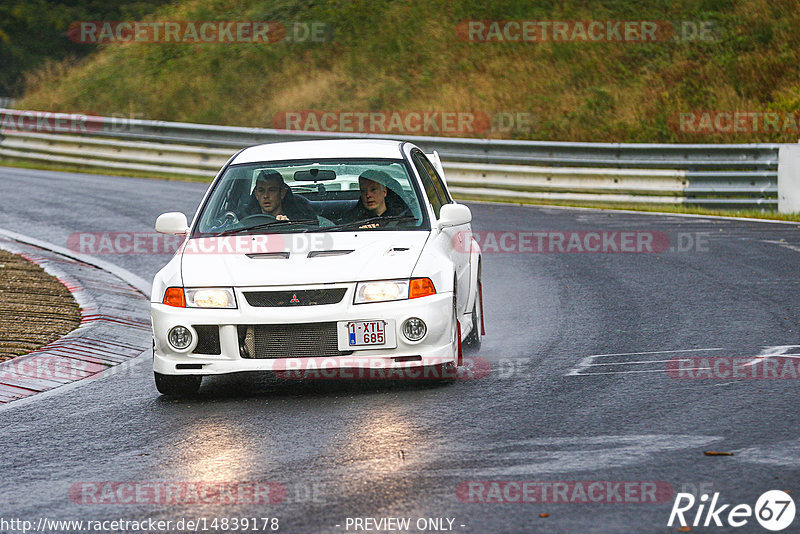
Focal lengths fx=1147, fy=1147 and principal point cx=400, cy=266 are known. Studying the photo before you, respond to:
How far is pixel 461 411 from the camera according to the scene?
6.73 metres

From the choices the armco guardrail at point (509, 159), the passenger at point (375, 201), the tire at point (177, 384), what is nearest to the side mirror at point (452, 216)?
the passenger at point (375, 201)

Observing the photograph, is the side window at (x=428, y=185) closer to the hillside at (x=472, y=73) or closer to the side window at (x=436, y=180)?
the side window at (x=436, y=180)

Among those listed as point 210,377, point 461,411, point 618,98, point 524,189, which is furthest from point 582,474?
point 618,98

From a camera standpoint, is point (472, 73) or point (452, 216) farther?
point (472, 73)

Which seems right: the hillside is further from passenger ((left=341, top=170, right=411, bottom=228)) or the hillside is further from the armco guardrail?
passenger ((left=341, top=170, right=411, bottom=228))

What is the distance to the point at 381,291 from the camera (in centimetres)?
723

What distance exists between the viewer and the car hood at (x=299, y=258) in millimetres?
7234

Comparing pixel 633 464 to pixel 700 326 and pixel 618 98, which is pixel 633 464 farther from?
pixel 618 98

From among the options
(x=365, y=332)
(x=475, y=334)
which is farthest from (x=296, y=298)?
(x=475, y=334)

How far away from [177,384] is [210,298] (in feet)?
2.24

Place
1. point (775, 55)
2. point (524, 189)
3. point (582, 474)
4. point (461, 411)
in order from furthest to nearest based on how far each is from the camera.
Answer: point (775, 55) → point (524, 189) → point (461, 411) → point (582, 474)

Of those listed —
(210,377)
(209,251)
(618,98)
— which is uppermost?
(618,98)

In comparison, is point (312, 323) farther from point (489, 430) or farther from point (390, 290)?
point (489, 430)

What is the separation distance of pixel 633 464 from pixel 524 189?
1557 centimetres
